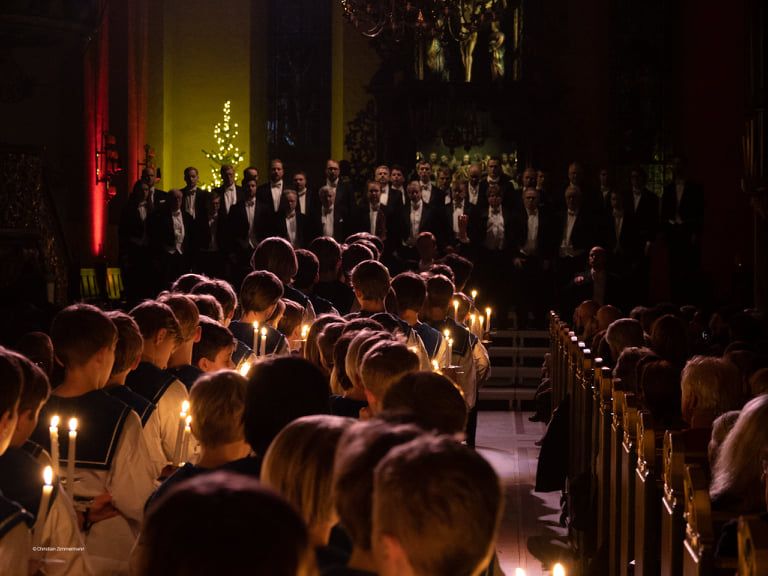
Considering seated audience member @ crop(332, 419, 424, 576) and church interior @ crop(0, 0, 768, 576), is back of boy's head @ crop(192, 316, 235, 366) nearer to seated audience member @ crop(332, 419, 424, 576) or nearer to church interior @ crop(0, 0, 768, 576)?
church interior @ crop(0, 0, 768, 576)

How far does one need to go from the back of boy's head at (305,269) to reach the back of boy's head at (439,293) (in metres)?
0.89

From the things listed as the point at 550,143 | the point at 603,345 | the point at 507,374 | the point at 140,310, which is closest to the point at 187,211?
the point at 507,374

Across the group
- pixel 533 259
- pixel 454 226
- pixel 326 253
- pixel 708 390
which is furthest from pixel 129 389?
pixel 454 226

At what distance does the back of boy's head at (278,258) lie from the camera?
8.33m

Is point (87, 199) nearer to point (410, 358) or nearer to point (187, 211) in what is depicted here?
point (187, 211)

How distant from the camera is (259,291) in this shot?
6922 millimetres

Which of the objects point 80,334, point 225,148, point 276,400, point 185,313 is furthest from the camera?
point 225,148

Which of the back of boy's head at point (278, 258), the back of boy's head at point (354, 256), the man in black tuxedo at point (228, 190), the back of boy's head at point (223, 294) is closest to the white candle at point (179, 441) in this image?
the back of boy's head at point (223, 294)

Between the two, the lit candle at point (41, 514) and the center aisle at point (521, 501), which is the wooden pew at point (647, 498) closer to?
the center aisle at point (521, 501)

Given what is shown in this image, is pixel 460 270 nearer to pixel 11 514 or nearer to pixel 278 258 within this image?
pixel 278 258

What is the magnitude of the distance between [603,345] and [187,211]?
10714mm

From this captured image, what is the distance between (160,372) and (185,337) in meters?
0.27

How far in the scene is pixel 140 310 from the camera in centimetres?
534

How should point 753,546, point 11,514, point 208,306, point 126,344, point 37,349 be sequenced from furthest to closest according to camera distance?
point 208,306, point 37,349, point 126,344, point 11,514, point 753,546
